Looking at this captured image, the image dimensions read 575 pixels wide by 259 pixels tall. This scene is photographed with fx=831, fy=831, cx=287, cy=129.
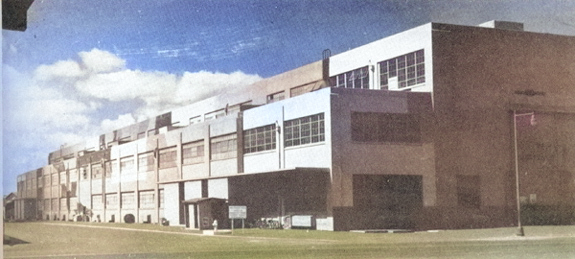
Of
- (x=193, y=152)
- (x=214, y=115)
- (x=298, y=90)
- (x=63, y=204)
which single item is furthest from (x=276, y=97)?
(x=63, y=204)

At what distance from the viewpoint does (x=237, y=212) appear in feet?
45.6

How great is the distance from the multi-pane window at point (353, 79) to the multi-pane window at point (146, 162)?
3.79 meters

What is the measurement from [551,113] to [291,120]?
489 centimetres

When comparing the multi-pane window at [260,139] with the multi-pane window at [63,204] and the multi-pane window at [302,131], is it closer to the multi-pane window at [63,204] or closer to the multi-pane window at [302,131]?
the multi-pane window at [302,131]

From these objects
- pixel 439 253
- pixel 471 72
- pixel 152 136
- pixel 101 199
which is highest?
pixel 471 72

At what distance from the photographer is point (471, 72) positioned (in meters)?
15.0

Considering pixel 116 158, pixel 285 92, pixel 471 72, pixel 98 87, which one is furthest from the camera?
pixel 471 72

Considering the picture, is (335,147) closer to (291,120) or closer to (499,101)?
(291,120)

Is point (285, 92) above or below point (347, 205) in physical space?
above

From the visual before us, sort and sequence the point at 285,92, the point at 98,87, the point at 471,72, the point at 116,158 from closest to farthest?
1. the point at 98,87
2. the point at 116,158
3. the point at 285,92
4. the point at 471,72

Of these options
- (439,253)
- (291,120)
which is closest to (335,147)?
(291,120)

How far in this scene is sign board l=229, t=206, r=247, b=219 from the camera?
13.8 meters

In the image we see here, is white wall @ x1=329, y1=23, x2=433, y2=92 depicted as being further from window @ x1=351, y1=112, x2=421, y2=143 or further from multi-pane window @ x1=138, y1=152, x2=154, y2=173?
multi-pane window @ x1=138, y1=152, x2=154, y2=173

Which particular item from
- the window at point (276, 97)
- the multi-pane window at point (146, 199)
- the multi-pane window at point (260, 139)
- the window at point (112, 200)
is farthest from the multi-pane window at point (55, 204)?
the window at point (276, 97)
